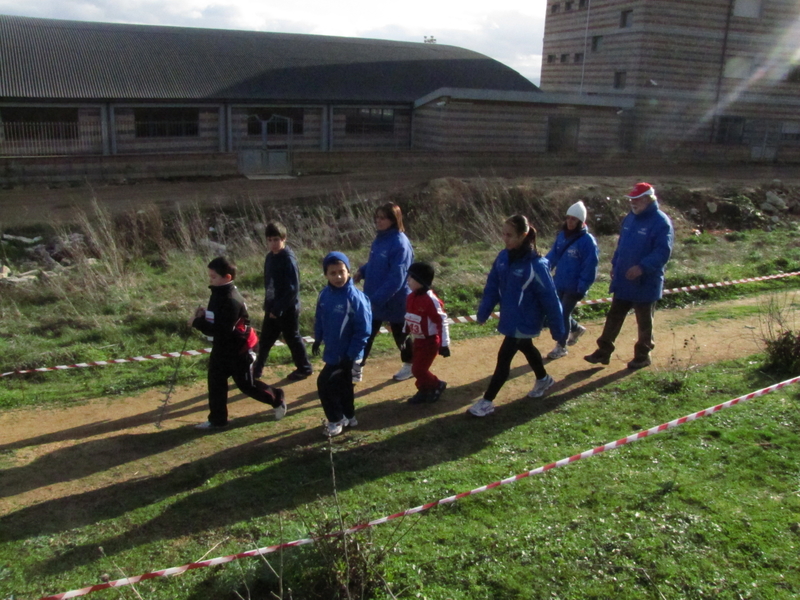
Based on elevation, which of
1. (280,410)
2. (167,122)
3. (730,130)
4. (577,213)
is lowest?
(280,410)

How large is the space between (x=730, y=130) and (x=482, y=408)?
31.4 meters

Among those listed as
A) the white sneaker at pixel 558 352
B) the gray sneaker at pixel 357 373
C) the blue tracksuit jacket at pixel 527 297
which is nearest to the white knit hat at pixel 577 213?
the white sneaker at pixel 558 352

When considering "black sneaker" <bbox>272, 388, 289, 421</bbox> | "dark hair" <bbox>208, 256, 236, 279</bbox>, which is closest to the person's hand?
"black sneaker" <bbox>272, 388, 289, 421</bbox>

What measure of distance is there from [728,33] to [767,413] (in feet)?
100

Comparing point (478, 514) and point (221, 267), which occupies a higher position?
point (221, 267)

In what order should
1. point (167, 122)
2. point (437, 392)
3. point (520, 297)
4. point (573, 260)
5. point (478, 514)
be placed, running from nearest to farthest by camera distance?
point (478, 514) < point (520, 297) < point (437, 392) < point (573, 260) < point (167, 122)

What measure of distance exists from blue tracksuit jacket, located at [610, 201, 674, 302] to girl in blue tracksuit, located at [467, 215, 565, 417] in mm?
1308

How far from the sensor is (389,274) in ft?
21.2

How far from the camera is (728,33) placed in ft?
103

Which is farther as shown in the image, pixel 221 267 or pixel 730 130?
pixel 730 130

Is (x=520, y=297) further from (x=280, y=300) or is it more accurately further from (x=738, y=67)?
(x=738, y=67)

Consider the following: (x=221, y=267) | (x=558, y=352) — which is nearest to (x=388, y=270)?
(x=221, y=267)

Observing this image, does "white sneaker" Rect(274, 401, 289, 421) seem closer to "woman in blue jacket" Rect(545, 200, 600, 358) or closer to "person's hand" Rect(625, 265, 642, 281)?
"woman in blue jacket" Rect(545, 200, 600, 358)

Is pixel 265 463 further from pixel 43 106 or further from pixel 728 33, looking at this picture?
pixel 728 33
